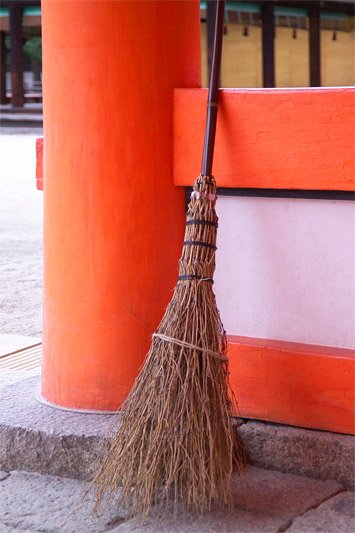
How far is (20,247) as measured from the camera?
727 cm

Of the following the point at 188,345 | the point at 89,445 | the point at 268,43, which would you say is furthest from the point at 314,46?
the point at 188,345

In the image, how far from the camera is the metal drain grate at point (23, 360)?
12.6 ft

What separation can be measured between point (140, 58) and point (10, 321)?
2.30m

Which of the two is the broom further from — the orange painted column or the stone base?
the orange painted column

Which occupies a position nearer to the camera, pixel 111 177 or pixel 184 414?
pixel 184 414

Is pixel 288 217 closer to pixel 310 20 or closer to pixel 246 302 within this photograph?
pixel 246 302

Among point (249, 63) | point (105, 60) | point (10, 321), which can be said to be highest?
point (249, 63)

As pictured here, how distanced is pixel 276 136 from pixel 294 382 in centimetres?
69

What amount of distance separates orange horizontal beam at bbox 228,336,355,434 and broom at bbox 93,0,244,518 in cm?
21

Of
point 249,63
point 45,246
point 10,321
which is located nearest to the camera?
point 45,246

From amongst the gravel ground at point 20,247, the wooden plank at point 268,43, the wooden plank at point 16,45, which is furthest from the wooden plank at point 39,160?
the wooden plank at point 16,45

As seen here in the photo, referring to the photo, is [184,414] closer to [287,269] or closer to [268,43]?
[287,269]

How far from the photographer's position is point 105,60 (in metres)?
2.91

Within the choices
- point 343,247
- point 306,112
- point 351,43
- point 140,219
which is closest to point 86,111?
point 140,219
